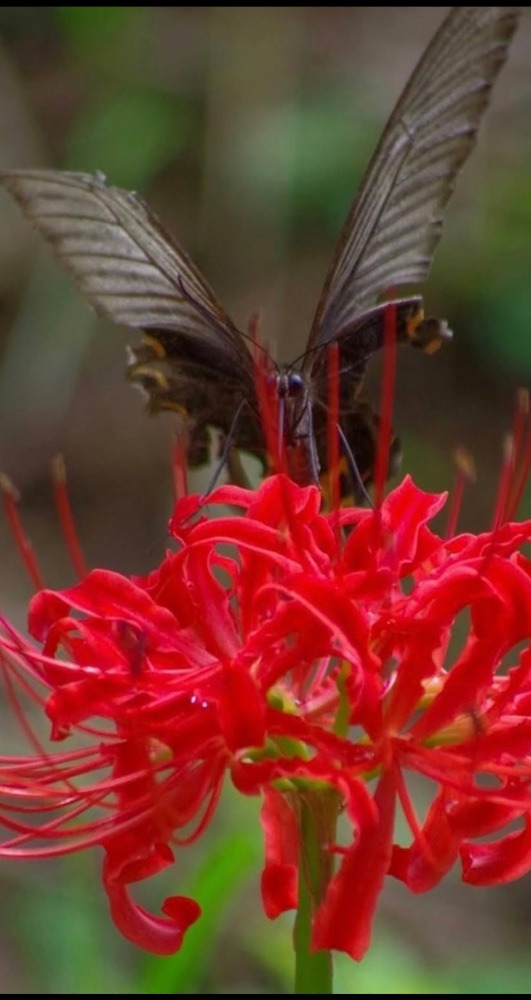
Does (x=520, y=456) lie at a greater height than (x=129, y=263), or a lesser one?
lesser

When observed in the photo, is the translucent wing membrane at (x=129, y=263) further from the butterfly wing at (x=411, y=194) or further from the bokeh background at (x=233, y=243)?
the bokeh background at (x=233, y=243)

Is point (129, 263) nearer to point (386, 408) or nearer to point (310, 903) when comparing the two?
point (386, 408)

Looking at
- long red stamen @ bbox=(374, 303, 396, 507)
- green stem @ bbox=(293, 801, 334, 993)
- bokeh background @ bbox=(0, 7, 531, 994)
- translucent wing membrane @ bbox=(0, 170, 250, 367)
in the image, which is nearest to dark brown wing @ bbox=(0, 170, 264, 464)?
translucent wing membrane @ bbox=(0, 170, 250, 367)

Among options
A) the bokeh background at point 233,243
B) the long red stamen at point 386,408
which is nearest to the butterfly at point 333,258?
the long red stamen at point 386,408

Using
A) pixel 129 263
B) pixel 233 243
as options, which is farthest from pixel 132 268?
pixel 233 243

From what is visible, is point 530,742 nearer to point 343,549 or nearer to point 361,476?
point 343,549

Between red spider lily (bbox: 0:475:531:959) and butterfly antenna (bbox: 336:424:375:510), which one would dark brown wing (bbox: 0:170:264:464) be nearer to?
butterfly antenna (bbox: 336:424:375:510)

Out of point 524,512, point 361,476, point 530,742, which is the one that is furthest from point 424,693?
point 524,512
